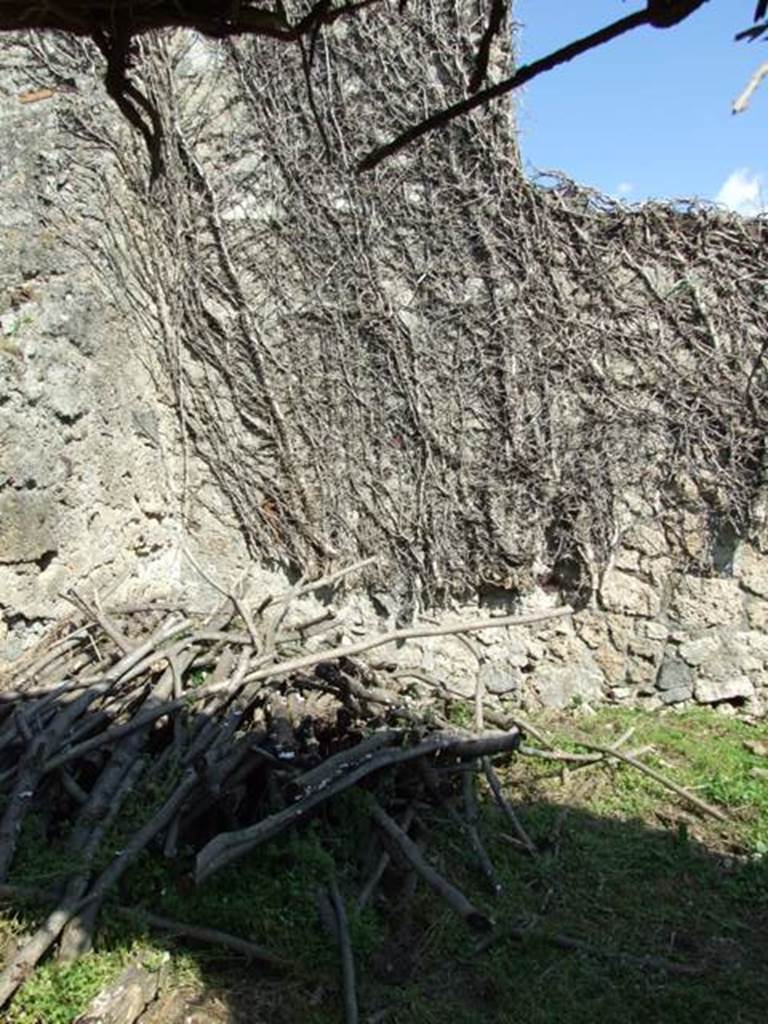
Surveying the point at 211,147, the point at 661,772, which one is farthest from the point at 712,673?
the point at 211,147

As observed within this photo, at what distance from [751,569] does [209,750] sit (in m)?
3.20

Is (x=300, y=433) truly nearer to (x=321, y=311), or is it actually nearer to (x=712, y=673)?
(x=321, y=311)

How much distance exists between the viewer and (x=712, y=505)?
4867 mm

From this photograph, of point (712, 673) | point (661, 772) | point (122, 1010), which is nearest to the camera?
point (122, 1010)

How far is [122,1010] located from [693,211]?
4413 mm

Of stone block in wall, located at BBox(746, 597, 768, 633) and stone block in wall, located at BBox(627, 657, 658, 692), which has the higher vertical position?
stone block in wall, located at BBox(746, 597, 768, 633)

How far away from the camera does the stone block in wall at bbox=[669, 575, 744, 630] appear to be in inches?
195

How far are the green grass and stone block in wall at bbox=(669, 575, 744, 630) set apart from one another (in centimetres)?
130

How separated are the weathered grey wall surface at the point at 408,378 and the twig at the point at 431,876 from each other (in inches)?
69.5

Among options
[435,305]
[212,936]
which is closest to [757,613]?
[435,305]

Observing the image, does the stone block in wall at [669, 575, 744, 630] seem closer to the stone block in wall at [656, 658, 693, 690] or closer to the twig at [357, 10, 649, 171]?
the stone block in wall at [656, 658, 693, 690]

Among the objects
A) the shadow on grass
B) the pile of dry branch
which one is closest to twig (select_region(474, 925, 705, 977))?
the shadow on grass

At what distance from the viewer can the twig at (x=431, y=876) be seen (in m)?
2.90

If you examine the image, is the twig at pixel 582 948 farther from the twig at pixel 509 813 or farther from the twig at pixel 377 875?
the twig at pixel 509 813
